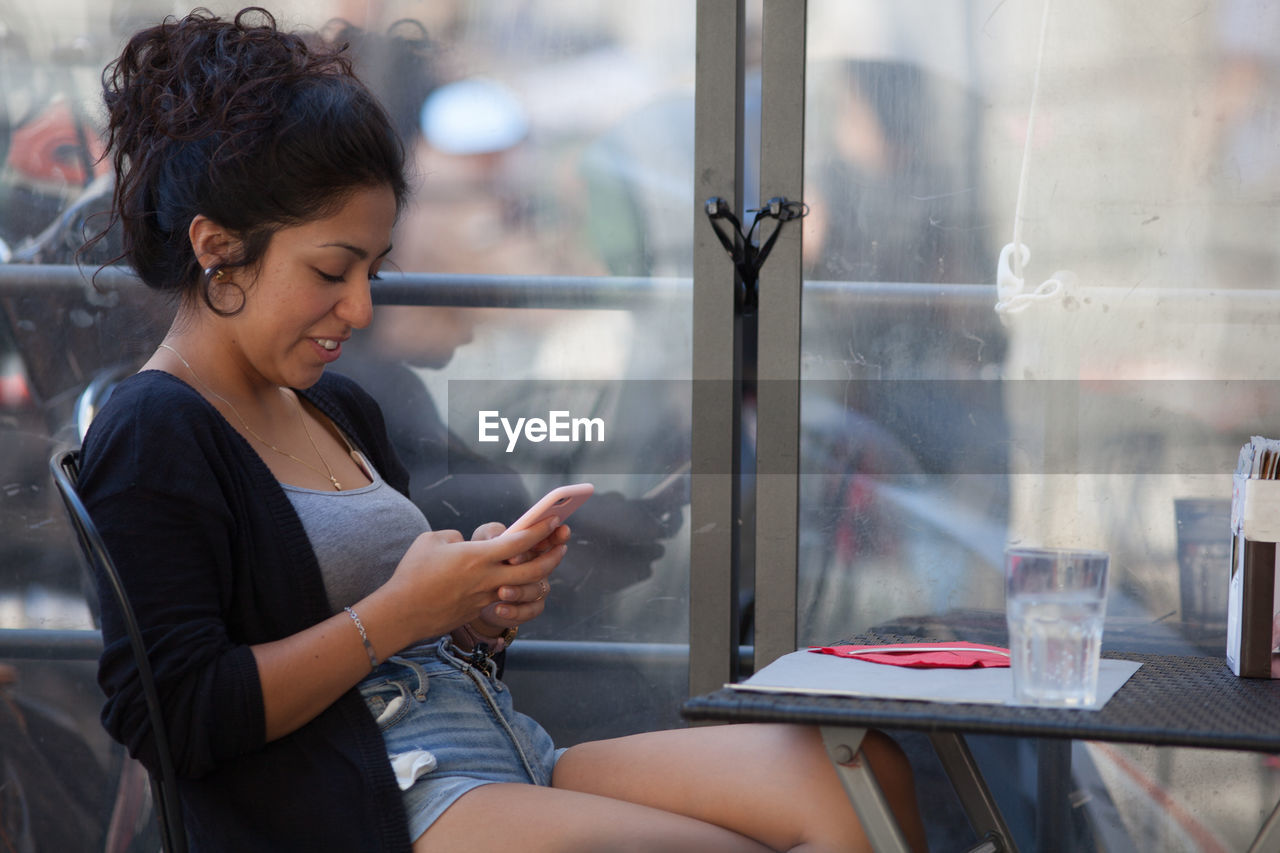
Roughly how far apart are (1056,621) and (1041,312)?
3.19ft

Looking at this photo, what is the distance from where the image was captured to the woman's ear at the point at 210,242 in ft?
4.03

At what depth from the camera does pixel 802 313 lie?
187cm

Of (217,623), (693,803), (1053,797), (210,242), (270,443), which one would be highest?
(210,242)

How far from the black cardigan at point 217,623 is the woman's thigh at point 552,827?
0.05 m

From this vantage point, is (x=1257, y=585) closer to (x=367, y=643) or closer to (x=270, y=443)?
(x=367, y=643)

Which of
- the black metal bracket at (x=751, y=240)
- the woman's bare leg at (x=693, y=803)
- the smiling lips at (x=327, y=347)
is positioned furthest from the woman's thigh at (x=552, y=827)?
the black metal bracket at (x=751, y=240)

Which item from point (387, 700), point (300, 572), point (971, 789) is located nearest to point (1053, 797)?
point (971, 789)

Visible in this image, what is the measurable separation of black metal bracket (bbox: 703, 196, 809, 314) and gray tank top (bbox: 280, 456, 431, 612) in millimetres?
722

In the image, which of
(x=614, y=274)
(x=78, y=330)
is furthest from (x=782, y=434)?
(x=78, y=330)

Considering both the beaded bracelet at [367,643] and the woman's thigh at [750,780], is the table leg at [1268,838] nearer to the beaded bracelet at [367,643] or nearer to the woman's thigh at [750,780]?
the woman's thigh at [750,780]

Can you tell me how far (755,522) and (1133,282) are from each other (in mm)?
692

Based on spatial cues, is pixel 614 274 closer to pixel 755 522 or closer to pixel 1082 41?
pixel 755 522

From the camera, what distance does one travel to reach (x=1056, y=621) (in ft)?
3.08

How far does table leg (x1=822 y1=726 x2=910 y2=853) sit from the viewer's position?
96cm
